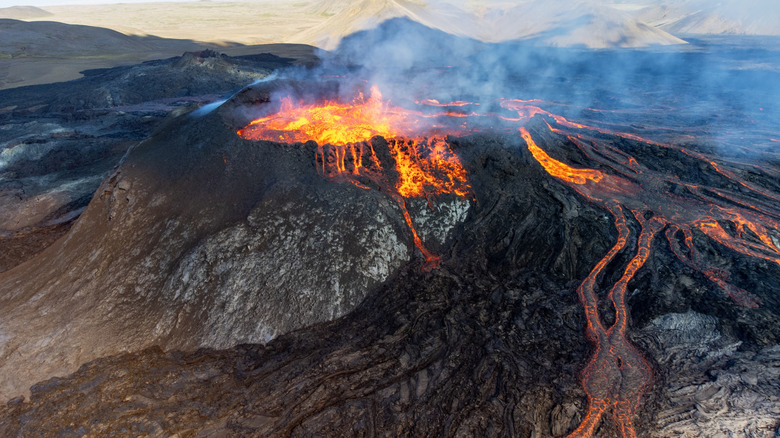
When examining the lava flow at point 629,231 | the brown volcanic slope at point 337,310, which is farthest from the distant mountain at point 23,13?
the lava flow at point 629,231

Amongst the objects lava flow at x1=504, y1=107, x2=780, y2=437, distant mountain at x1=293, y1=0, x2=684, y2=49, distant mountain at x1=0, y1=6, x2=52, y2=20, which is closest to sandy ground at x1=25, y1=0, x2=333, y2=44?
distant mountain at x1=0, y1=6, x2=52, y2=20

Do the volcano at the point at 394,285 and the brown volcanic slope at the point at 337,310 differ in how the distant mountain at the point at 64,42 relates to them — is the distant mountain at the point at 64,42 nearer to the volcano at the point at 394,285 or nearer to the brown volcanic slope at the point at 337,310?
the volcano at the point at 394,285

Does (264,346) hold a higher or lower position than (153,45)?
lower

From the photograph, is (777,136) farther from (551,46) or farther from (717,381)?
(551,46)

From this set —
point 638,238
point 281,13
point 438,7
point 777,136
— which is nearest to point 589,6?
point 438,7

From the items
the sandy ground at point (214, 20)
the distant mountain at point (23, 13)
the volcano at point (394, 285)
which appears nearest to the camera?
the volcano at point (394, 285)

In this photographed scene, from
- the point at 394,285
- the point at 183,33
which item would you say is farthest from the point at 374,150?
the point at 183,33
